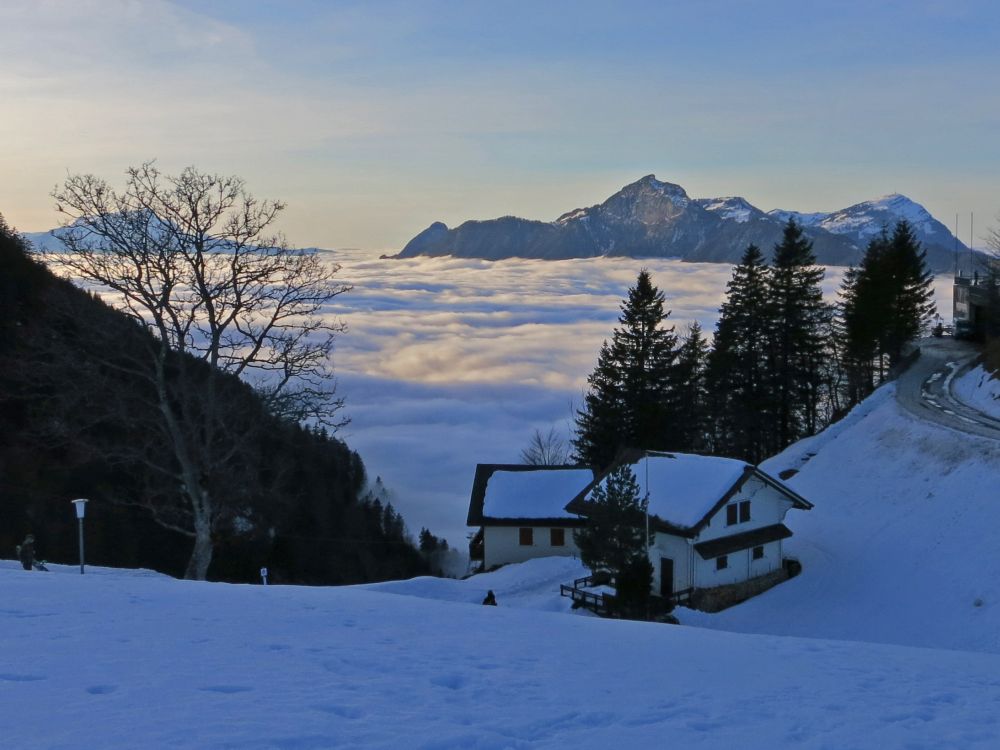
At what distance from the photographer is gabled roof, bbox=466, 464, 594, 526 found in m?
40.0

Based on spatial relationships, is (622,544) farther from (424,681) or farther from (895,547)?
(424,681)

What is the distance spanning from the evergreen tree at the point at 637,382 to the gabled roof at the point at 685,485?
1539 cm

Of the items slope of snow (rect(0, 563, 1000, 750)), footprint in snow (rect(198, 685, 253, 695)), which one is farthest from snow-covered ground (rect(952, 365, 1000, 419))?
footprint in snow (rect(198, 685, 253, 695))

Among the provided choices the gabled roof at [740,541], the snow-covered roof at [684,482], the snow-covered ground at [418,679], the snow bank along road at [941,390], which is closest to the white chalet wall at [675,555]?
the gabled roof at [740,541]

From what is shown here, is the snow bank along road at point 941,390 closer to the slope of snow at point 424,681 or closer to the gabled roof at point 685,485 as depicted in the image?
the gabled roof at point 685,485

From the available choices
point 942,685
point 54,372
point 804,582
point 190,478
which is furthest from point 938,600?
point 54,372

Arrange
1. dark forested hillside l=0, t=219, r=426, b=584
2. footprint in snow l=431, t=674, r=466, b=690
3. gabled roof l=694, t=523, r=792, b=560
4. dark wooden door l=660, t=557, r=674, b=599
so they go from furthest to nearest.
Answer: dark wooden door l=660, t=557, r=674, b=599 < gabled roof l=694, t=523, r=792, b=560 < dark forested hillside l=0, t=219, r=426, b=584 < footprint in snow l=431, t=674, r=466, b=690

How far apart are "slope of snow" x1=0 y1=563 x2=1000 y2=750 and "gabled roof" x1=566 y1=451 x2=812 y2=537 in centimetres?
1568

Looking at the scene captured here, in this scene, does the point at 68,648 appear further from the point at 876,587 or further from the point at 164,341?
the point at 876,587

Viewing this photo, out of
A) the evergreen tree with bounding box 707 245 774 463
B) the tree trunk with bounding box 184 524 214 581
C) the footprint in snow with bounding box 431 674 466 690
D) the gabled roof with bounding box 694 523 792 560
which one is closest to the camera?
the footprint in snow with bounding box 431 674 466 690

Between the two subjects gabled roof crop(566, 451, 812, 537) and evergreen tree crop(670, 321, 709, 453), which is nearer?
gabled roof crop(566, 451, 812, 537)

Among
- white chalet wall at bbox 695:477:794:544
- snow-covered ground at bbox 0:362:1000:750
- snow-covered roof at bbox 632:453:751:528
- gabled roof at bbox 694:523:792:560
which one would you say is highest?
snow-covered ground at bbox 0:362:1000:750

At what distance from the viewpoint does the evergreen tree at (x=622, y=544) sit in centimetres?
2603

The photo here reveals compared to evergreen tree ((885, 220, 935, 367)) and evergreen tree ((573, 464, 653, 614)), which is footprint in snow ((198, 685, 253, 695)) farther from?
evergreen tree ((885, 220, 935, 367))
